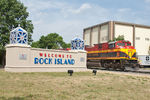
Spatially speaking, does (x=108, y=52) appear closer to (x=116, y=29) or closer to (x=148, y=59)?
(x=148, y=59)

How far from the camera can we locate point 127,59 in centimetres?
2520

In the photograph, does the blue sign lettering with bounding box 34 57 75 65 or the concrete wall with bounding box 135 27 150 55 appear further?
the concrete wall with bounding box 135 27 150 55

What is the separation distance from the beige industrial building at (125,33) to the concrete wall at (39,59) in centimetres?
3797

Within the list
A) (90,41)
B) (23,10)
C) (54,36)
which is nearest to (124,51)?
(23,10)

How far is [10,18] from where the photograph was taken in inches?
1125

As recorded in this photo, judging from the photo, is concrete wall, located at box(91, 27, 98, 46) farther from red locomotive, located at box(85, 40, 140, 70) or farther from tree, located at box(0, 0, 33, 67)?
tree, located at box(0, 0, 33, 67)

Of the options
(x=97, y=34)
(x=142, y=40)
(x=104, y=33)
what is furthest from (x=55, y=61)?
(x=142, y=40)

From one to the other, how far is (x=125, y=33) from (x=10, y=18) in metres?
45.0

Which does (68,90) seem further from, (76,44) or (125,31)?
(125,31)

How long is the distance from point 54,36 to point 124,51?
174 feet

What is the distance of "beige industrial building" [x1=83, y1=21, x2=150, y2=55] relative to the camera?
199 feet

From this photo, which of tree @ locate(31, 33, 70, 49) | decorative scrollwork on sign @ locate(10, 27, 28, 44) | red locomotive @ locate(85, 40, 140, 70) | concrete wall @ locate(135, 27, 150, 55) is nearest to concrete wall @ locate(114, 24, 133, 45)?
concrete wall @ locate(135, 27, 150, 55)

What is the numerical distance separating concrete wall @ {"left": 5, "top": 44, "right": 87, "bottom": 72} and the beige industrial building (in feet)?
125

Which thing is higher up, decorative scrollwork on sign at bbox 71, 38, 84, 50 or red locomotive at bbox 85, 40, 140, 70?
decorative scrollwork on sign at bbox 71, 38, 84, 50
